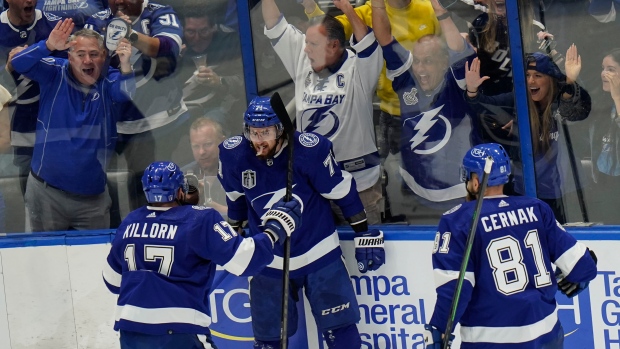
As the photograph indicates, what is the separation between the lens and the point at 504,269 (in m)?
3.98

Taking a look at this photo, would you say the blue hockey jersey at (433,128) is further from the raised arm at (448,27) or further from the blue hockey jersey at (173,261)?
the blue hockey jersey at (173,261)

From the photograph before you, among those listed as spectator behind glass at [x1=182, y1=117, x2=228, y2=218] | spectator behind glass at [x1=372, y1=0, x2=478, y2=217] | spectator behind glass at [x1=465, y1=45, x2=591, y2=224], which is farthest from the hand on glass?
spectator behind glass at [x1=182, y1=117, x2=228, y2=218]

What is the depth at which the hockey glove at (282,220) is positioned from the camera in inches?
177

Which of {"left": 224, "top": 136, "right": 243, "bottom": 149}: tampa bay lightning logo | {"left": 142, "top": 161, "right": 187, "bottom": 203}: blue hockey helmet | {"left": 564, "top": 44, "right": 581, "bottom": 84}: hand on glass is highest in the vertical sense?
{"left": 564, "top": 44, "right": 581, "bottom": 84}: hand on glass

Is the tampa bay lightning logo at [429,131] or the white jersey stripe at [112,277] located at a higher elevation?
the tampa bay lightning logo at [429,131]

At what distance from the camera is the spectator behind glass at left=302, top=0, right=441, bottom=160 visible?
200 inches

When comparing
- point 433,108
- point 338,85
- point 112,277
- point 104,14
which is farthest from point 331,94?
point 112,277

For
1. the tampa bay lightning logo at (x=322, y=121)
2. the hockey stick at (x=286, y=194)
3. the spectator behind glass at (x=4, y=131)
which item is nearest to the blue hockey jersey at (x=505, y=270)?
the hockey stick at (x=286, y=194)

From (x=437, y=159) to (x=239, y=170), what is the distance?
0.97 m

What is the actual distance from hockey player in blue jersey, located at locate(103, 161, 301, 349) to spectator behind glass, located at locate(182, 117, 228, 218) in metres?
1.08

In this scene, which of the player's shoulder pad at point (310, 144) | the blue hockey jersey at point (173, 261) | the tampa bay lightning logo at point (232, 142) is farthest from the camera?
the tampa bay lightning logo at point (232, 142)

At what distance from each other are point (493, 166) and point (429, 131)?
3.71 feet

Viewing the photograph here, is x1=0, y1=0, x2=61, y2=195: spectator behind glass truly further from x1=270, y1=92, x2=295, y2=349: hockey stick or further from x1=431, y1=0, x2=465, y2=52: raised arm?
x1=431, y1=0, x2=465, y2=52: raised arm

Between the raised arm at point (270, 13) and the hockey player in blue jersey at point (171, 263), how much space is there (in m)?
1.20
